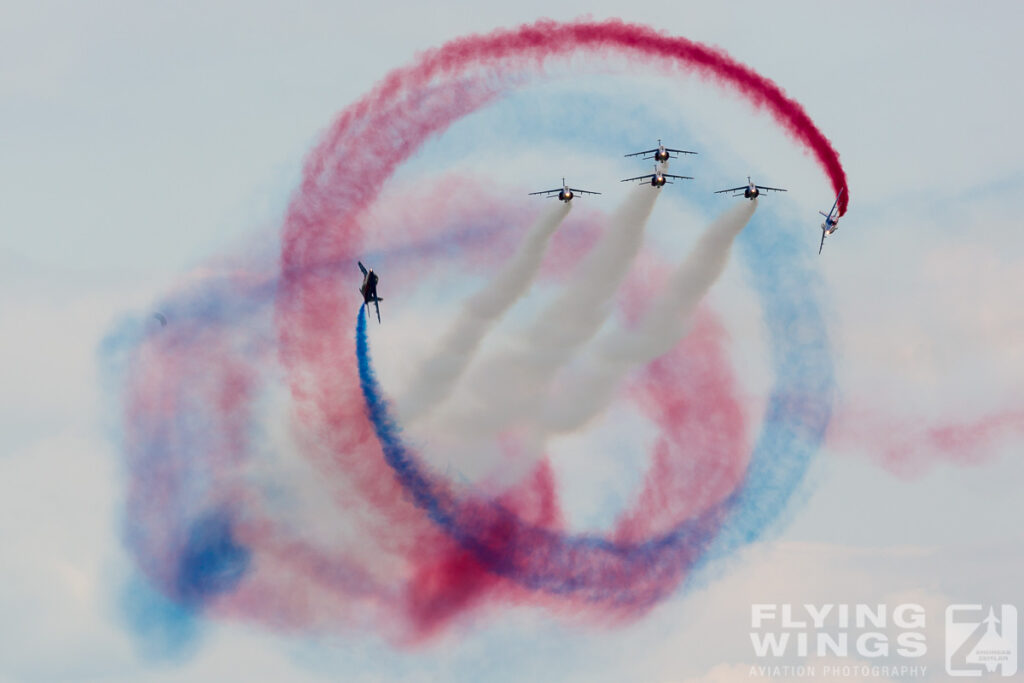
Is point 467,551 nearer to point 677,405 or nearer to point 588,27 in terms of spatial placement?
point 677,405

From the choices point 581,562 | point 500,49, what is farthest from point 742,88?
point 581,562

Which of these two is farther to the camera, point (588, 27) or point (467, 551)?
point (467, 551)

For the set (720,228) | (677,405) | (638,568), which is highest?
(720,228)

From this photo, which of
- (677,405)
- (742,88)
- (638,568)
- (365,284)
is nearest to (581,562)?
(638,568)

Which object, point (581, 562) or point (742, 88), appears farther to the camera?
point (581, 562)

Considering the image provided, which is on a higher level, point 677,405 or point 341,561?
point 677,405

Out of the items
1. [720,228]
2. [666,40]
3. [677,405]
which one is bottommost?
[677,405]

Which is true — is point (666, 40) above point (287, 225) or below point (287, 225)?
above

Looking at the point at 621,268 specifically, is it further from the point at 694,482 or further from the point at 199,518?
the point at 199,518
